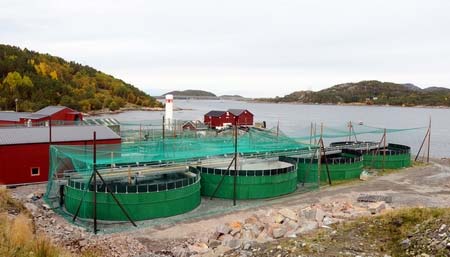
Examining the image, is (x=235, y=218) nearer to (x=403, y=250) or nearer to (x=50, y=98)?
(x=403, y=250)

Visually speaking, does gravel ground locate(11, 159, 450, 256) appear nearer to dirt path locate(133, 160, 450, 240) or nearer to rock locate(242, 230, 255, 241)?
dirt path locate(133, 160, 450, 240)

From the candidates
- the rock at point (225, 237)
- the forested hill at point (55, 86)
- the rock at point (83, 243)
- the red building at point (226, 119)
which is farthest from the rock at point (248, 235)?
the forested hill at point (55, 86)

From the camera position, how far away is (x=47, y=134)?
90.4 ft

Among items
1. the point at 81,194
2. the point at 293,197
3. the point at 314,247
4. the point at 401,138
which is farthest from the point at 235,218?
the point at 401,138

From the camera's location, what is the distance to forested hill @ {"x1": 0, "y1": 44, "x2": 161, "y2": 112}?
9794 centimetres

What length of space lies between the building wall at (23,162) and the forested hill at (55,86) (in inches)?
2719

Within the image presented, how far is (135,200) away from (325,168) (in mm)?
15518

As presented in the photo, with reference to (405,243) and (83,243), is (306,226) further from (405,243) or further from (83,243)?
(83,243)

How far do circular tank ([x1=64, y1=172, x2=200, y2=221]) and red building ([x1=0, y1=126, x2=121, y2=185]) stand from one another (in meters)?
6.04

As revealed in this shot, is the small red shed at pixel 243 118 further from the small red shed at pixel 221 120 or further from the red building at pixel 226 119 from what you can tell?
the small red shed at pixel 221 120

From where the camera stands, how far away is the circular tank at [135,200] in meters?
19.9

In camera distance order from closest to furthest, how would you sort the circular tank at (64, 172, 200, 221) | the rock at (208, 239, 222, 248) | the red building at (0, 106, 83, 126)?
the rock at (208, 239, 222, 248) < the circular tank at (64, 172, 200, 221) < the red building at (0, 106, 83, 126)

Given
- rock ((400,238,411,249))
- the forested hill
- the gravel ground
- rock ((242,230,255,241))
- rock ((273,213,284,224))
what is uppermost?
the forested hill

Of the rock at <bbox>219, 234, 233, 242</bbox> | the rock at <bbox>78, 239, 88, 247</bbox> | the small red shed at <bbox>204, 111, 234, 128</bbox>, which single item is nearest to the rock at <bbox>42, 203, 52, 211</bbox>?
the rock at <bbox>78, 239, 88, 247</bbox>
